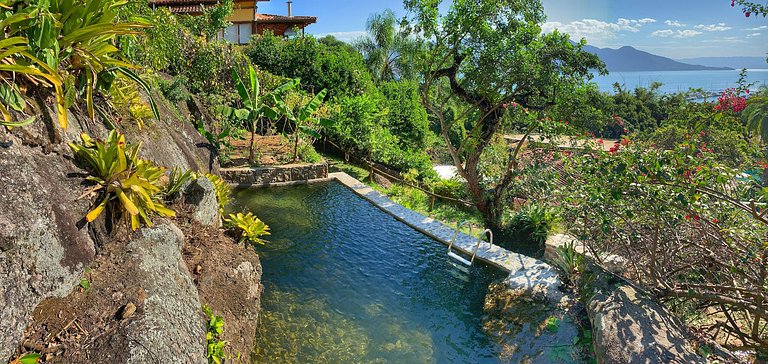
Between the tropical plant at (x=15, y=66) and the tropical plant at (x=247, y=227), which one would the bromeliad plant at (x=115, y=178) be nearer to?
the tropical plant at (x=15, y=66)

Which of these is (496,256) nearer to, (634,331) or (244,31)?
(634,331)

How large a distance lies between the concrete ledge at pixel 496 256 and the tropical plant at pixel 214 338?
4.82 meters

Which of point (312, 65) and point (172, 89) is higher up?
point (312, 65)

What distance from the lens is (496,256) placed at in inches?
353

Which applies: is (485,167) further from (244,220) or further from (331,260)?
(244,220)

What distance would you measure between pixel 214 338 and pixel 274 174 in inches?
387

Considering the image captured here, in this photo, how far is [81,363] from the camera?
3.38 meters

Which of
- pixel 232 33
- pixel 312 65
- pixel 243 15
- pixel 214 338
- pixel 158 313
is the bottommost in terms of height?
pixel 214 338

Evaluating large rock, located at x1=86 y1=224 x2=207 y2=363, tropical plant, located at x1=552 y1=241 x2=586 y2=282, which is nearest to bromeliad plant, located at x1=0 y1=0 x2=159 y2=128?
large rock, located at x1=86 y1=224 x2=207 y2=363

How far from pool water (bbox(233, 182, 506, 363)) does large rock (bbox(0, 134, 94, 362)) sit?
273 cm

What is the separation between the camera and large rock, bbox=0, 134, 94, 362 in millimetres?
3295

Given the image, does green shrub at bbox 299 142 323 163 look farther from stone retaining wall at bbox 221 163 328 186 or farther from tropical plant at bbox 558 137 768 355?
tropical plant at bbox 558 137 768 355

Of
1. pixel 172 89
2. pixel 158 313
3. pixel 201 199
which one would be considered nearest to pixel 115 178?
pixel 158 313

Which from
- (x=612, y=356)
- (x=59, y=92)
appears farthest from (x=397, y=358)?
(x=59, y=92)
